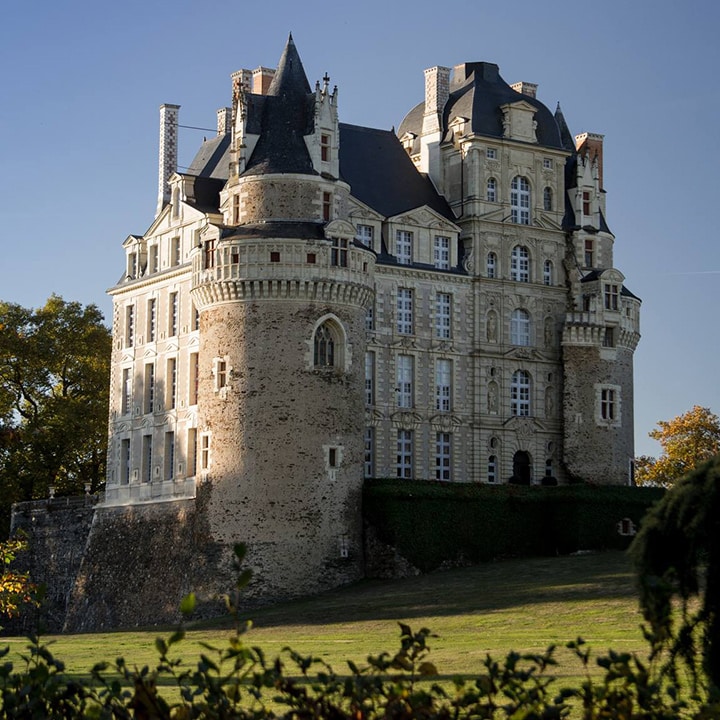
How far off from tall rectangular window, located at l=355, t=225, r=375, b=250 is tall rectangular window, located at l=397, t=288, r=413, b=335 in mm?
1965

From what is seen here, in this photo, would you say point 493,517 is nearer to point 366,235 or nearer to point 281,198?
point 366,235

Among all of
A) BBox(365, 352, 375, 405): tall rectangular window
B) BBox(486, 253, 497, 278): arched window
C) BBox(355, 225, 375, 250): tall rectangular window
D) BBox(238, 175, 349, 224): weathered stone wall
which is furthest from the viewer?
BBox(486, 253, 497, 278): arched window

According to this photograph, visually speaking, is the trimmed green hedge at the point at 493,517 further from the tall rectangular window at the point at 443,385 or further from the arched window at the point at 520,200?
the arched window at the point at 520,200

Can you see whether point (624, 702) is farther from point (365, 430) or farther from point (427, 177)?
point (427, 177)

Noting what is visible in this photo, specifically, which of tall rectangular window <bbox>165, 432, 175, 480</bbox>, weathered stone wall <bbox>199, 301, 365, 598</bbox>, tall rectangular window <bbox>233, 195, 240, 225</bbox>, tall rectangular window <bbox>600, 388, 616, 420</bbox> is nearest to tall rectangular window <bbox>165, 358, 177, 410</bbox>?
tall rectangular window <bbox>165, 432, 175, 480</bbox>

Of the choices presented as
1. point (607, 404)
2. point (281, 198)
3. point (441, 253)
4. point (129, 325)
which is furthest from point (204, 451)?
point (607, 404)

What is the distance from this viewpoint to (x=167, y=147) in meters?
61.5

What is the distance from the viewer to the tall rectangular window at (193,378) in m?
55.1

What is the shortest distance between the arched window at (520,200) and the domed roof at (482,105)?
1846 millimetres

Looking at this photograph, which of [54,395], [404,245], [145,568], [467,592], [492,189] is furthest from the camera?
[54,395]

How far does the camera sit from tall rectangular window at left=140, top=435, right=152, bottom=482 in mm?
57188

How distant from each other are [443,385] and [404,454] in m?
3.15

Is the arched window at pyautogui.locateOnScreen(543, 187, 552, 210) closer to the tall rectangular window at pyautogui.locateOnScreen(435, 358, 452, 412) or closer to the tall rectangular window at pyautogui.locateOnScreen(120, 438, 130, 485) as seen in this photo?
the tall rectangular window at pyautogui.locateOnScreen(435, 358, 452, 412)

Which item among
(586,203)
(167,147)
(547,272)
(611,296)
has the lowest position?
(611,296)
